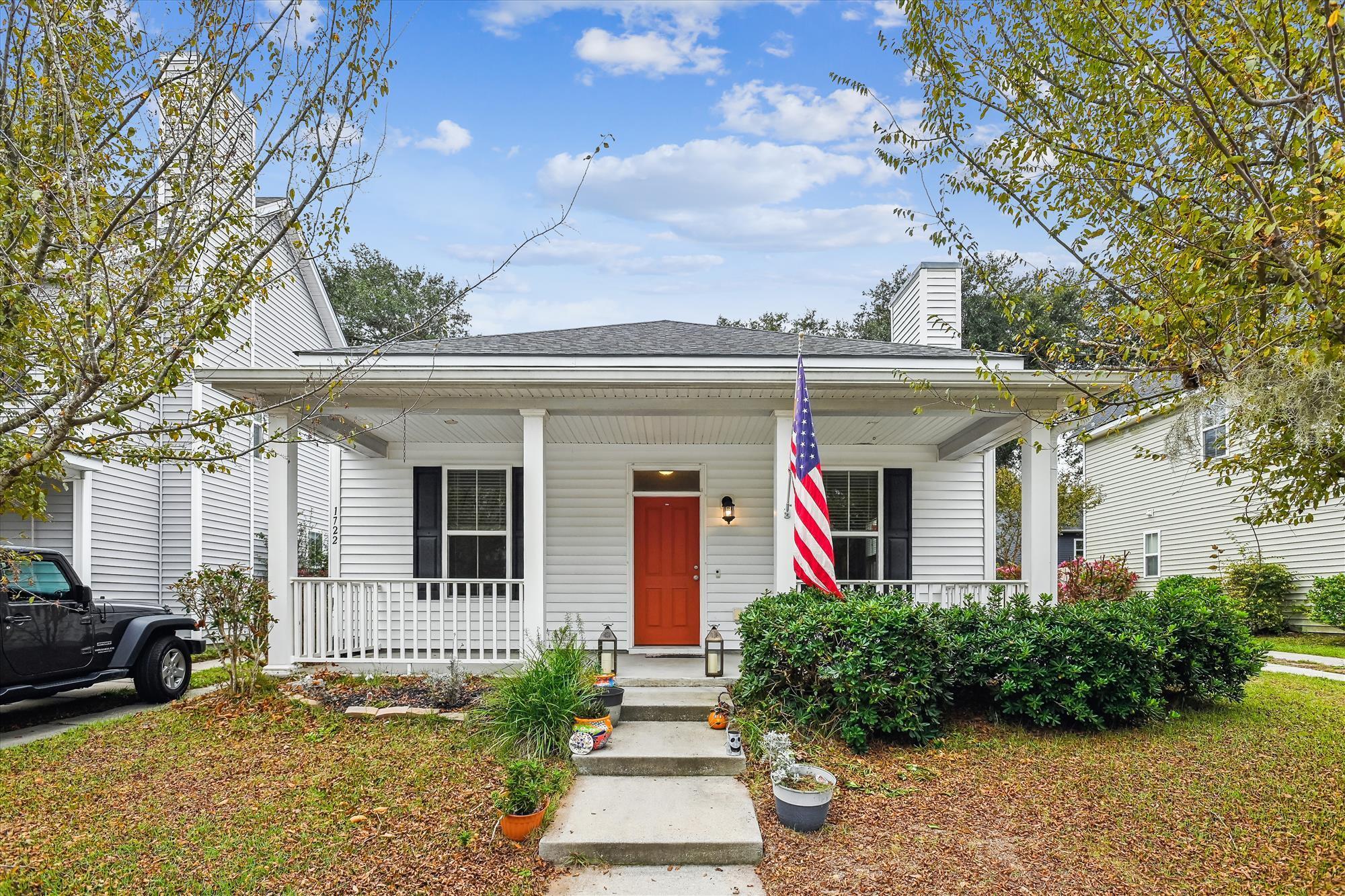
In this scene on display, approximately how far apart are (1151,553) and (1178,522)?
3.90 feet

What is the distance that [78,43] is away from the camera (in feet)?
10.5

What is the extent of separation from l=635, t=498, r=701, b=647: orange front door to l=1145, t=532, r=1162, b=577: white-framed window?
11.8 metres

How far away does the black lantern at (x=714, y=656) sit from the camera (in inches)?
268

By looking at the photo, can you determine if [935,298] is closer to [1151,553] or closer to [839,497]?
[839,497]

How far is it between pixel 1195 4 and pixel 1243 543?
13.4 meters

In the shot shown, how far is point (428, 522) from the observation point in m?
8.97

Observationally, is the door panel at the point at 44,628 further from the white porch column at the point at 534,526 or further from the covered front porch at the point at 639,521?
the white porch column at the point at 534,526

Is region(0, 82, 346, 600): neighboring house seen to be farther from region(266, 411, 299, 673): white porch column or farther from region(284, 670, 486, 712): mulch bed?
region(284, 670, 486, 712): mulch bed

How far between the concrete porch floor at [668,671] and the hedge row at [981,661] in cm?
97

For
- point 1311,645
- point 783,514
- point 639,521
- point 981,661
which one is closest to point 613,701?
point 783,514

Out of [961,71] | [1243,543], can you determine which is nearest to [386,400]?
[961,71]

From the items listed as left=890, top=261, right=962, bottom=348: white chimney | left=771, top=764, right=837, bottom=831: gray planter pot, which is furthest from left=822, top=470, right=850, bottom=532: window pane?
left=771, top=764, right=837, bottom=831: gray planter pot

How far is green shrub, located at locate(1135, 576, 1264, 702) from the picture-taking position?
586cm

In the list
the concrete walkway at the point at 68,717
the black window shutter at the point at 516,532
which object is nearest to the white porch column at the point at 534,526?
the black window shutter at the point at 516,532
